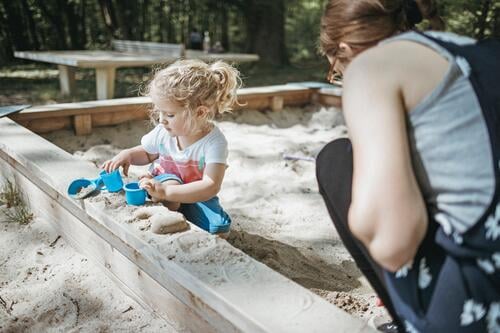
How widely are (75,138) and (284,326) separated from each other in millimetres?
2665

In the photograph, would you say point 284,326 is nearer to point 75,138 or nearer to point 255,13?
point 75,138

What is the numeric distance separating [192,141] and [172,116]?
0.46ft

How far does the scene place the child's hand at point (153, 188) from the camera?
166 centimetres

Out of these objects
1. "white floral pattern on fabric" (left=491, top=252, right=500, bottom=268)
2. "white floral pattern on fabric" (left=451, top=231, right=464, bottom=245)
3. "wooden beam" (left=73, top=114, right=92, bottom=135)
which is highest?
"white floral pattern on fabric" (left=451, top=231, right=464, bottom=245)

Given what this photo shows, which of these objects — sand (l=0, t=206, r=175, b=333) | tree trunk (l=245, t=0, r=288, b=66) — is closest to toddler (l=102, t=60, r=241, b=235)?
sand (l=0, t=206, r=175, b=333)

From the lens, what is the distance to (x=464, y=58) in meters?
0.92

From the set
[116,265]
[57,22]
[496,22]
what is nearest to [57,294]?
[116,265]

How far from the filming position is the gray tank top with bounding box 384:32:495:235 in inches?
35.5

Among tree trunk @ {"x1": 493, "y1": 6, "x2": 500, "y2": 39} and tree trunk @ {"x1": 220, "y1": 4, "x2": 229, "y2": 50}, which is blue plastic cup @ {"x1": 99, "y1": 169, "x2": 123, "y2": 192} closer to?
tree trunk @ {"x1": 493, "y1": 6, "x2": 500, "y2": 39}

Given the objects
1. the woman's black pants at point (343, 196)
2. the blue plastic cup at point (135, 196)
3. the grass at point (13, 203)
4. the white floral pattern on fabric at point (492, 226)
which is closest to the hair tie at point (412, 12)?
the woman's black pants at point (343, 196)

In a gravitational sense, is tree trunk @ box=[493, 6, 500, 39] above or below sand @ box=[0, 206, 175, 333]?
above

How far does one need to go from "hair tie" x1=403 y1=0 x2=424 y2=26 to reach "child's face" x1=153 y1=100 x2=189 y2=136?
3.12 feet

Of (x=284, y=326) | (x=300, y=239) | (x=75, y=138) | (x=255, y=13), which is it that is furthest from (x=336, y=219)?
(x=255, y=13)

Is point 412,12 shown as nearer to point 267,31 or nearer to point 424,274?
point 424,274
